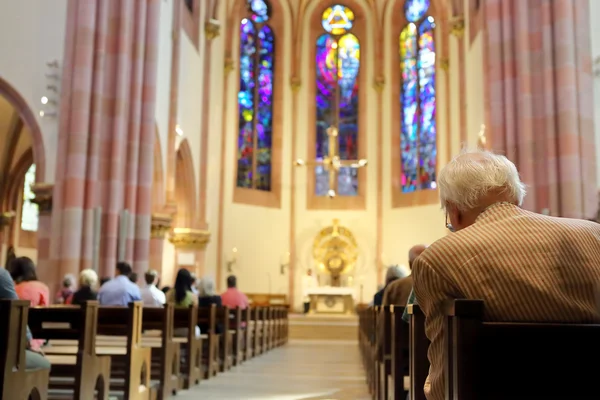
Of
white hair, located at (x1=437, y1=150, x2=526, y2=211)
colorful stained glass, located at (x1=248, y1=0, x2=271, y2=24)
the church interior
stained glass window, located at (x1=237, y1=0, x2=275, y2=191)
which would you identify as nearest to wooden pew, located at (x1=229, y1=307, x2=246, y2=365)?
the church interior

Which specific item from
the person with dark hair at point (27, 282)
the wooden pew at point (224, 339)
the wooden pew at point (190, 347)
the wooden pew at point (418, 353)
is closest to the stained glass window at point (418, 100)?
the wooden pew at point (224, 339)

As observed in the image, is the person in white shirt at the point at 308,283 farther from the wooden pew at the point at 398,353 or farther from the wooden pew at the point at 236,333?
the wooden pew at the point at 398,353

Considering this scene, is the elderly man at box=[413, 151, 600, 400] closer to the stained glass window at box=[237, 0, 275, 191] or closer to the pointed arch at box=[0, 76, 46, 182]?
the pointed arch at box=[0, 76, 46, 182]

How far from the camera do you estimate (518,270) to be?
2299 mm

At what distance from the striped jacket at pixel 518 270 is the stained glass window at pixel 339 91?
22374 millimetres

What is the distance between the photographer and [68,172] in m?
12.2

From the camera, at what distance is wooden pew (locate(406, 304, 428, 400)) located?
10.8 feet

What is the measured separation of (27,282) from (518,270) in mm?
5133

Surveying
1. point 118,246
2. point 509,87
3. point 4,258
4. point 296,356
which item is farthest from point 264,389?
point 4,258

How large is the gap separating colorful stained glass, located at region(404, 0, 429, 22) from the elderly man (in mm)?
22454

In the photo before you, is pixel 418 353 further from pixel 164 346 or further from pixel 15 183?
pixel 15 183

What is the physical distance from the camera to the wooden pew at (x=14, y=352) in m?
3.88

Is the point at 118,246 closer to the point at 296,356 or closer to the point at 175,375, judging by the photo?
the point at 296,356

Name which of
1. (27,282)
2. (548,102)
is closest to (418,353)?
(27,282)
